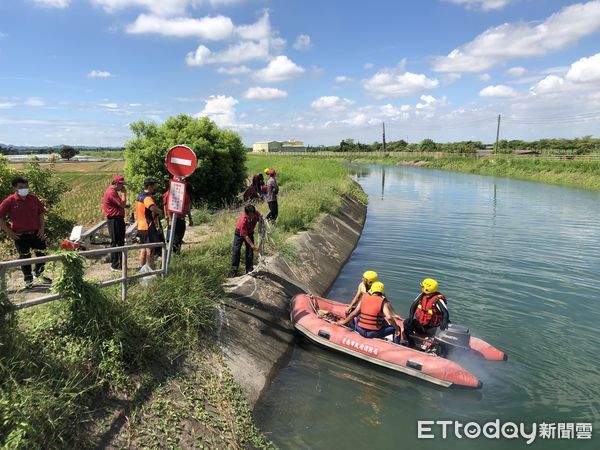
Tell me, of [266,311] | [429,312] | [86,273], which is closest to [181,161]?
[266,311]

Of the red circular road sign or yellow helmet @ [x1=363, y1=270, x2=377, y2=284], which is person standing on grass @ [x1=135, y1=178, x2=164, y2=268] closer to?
the red circular road sign

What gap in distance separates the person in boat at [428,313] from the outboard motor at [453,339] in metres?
0.14

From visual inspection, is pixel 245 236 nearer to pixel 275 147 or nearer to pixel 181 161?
pixel 181 161

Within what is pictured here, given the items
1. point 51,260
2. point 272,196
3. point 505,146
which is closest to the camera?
point 51,260

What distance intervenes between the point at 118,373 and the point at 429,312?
517cm

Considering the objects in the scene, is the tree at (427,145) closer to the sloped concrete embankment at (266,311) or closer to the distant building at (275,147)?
the distant building at (275,147)

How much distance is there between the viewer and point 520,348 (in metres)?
7.85

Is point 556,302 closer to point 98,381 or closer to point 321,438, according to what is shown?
point 321,438

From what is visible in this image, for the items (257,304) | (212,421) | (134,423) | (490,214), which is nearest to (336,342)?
(257,304)

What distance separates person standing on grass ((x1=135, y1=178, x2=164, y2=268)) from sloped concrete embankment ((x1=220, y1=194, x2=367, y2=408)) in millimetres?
1703

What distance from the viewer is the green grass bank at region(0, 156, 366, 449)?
3.84 meters

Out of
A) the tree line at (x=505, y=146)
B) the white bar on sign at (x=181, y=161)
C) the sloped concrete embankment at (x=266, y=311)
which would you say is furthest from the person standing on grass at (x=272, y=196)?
the tree line at (x=505, y=146)

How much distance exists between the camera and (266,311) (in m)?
8.10

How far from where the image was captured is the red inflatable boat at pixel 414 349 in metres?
A: 6.64
